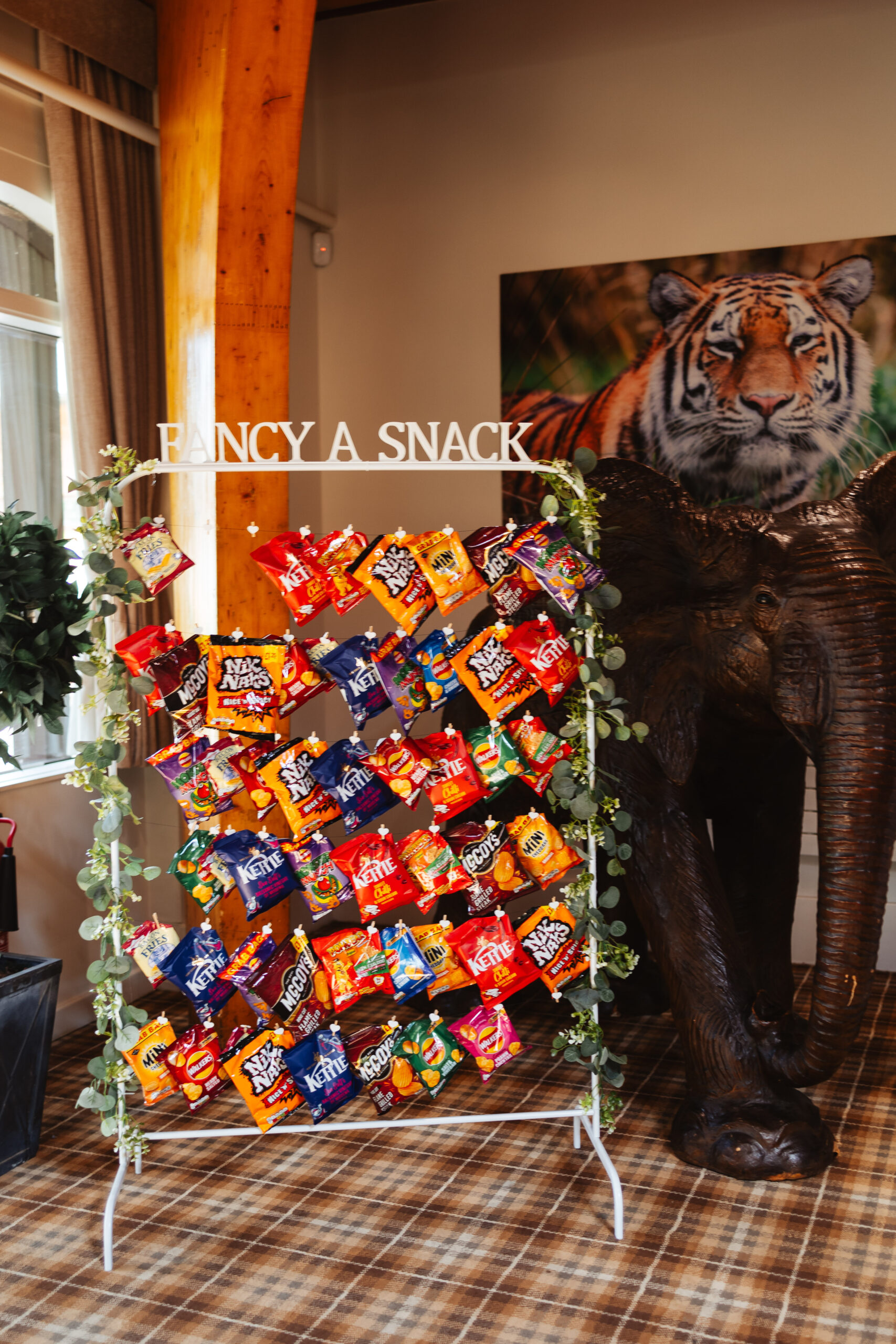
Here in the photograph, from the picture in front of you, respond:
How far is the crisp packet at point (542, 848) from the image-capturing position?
7.83 ft

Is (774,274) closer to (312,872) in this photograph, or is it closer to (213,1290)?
(312,872)

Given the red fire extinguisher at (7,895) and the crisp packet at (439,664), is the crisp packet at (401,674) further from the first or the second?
the red fire extinguisher at (7,895)

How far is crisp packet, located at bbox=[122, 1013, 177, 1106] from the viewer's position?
7.59 feet

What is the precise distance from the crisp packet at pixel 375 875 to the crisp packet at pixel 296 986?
0.54 ft

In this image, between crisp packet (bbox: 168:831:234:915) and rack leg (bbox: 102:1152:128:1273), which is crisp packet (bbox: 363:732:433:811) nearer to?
crisp packet (bbox: 168:831:234:915)

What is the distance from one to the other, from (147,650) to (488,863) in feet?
2.55

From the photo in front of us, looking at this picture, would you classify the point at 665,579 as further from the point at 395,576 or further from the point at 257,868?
the point at 257,868

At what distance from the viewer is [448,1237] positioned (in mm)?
2250

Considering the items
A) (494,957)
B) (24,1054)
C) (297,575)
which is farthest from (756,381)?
(24,1054)

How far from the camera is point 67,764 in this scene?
11.2 feet

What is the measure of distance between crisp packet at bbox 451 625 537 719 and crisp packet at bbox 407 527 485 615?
84mm

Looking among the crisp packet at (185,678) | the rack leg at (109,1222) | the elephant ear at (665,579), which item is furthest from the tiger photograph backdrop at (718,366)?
the rack leg at (109,1222)

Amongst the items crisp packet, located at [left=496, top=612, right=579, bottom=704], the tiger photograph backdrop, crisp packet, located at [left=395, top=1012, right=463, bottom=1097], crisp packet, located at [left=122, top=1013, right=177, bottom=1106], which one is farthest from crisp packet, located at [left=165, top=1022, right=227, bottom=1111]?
the tiger photograph backdrop

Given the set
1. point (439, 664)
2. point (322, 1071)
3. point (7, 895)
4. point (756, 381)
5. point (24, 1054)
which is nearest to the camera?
point (439, 664)
